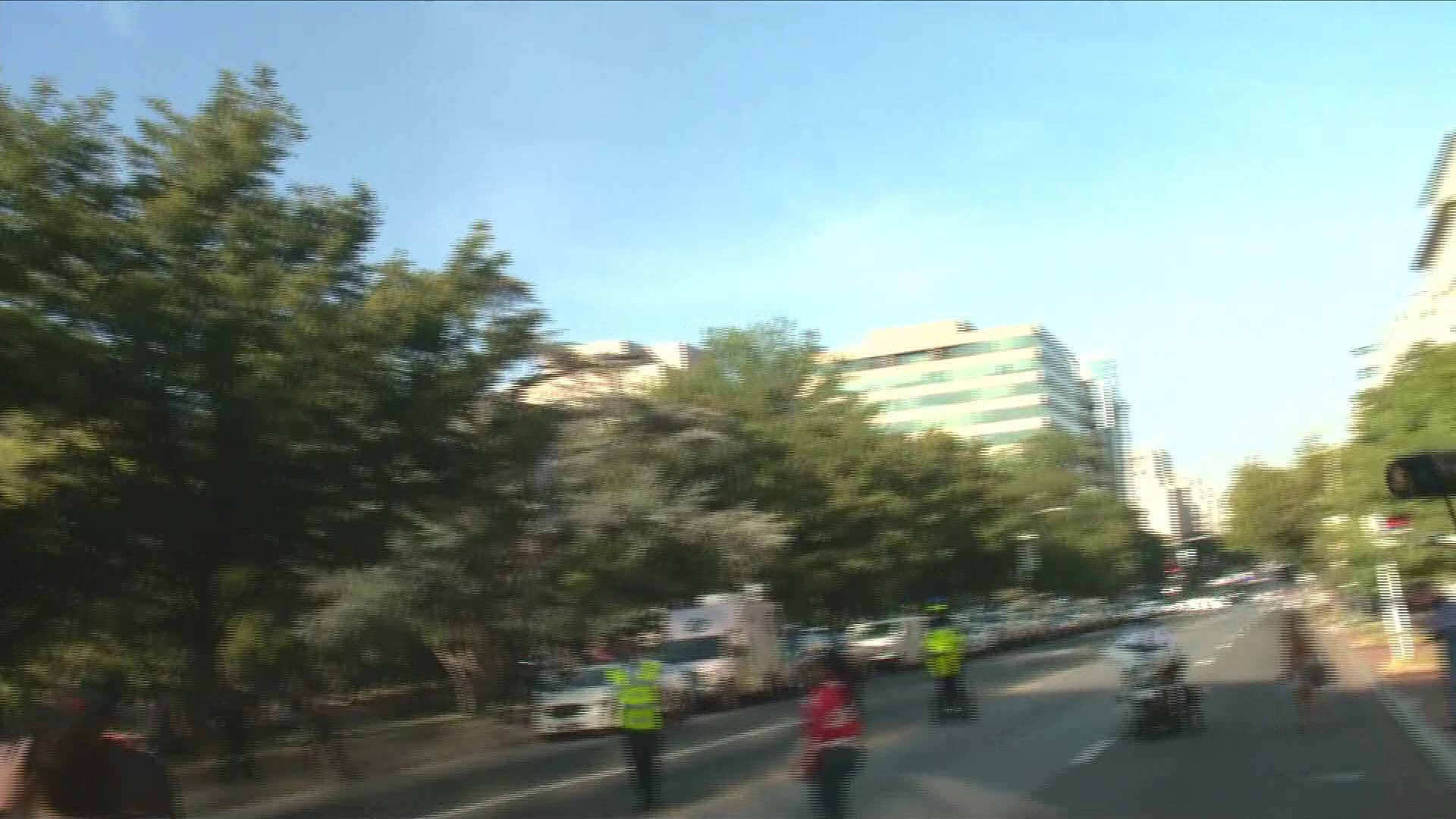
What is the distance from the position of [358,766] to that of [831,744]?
57.5ft

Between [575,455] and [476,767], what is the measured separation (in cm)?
1563

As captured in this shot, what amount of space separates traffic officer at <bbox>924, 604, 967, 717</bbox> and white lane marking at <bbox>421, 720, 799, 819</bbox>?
304cm

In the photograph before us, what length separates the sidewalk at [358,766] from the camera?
21125mm

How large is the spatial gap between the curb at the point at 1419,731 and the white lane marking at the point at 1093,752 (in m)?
3.30

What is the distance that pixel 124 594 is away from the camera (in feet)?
74.3

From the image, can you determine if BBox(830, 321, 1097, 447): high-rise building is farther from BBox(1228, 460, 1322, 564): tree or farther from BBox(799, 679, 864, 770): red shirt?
BBox(799, 679, 864, 770): red shirt

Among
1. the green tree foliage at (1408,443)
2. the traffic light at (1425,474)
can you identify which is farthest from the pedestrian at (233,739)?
the green tree foliage at (1408,443)

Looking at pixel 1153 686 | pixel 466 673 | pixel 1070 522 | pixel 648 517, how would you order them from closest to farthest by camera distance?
pixel 1153 686
pixel 466 673
pixel 648 517
pixel 1070 522

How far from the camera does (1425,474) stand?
416 inches

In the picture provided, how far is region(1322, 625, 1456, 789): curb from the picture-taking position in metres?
14.0

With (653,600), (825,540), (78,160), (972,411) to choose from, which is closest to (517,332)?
(78,160)

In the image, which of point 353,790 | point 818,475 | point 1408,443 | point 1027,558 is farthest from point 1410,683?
point 1027,558

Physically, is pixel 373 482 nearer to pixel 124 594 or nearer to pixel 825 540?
pixel 124 594

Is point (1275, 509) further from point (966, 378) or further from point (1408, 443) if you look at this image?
point (966, 378)
